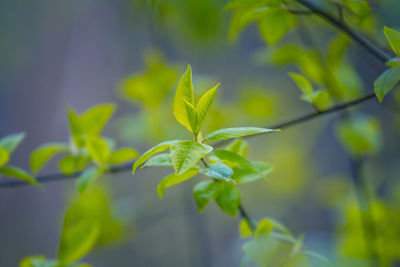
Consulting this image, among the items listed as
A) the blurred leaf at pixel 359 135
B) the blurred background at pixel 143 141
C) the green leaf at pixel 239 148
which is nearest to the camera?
the green leaf at pixel 239 148

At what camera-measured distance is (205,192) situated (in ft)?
1.20

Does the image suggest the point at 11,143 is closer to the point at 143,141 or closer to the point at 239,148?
the point at 239,148

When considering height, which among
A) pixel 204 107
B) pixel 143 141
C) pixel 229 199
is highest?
pixel 204 107

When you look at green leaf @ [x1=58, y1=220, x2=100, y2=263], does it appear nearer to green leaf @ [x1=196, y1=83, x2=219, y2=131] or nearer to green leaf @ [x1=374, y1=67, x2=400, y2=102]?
green leaf @ [x1=196, y1=83, x2=219, y2=131]

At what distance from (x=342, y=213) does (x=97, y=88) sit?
5.33 feet

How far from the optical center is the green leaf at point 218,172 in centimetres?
33

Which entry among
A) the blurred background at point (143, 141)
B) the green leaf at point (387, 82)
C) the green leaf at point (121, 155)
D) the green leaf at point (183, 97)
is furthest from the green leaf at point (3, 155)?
the blurred background at point (143, 141)

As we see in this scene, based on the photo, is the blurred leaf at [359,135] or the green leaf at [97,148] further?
the blurred leaf at [359,135]

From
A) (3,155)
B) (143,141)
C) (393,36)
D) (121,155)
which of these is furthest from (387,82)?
(143,141)

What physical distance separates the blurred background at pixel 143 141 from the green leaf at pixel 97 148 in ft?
1.88

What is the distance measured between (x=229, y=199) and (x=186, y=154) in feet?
0.30

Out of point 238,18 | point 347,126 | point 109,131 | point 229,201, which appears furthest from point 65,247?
point 109,131

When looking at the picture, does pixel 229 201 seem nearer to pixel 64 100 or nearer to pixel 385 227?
pixel 385 227

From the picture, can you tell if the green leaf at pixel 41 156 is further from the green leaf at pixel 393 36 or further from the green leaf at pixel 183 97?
the green leaf at pixel 393 36
